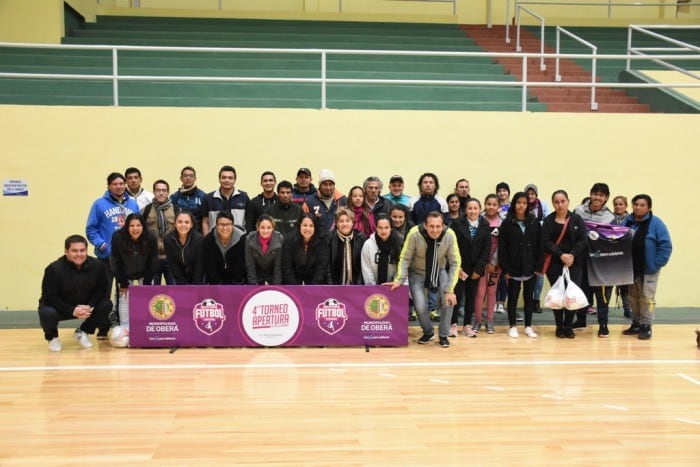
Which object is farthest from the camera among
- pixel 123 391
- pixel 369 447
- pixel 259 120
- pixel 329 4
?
pixel 329 4

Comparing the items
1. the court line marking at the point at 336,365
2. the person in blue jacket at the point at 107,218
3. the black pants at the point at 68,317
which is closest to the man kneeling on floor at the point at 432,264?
the court line marking at the point at 336,365

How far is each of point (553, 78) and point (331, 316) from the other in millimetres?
6943

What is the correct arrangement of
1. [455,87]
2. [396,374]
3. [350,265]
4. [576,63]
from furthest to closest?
[576,63]
[455,87]
[350,265]
[396,374]

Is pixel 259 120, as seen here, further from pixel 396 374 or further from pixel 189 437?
pixel 189 437

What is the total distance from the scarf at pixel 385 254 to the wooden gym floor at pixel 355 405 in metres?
0.82

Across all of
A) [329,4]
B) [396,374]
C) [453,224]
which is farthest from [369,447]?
[329,4]

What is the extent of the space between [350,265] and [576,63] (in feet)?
25.6

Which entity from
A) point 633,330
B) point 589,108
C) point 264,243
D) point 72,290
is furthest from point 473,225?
point 72,290

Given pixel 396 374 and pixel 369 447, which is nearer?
pixel 369 447

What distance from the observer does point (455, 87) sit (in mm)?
10773

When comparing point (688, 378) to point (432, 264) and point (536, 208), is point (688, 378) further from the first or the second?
point (536, 208)

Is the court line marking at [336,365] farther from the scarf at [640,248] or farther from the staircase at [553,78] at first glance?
the staircase at [553,78]

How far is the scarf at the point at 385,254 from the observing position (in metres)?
7.15

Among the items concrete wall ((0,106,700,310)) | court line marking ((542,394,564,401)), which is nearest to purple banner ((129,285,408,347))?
court line marking ((542,394,564,401))
